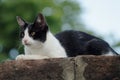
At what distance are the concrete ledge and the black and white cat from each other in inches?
25.7

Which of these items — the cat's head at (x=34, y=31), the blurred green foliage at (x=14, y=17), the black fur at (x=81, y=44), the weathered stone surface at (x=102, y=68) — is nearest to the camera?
the weathered stone surface at (x=102, y=68)

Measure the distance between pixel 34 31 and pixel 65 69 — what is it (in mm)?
954

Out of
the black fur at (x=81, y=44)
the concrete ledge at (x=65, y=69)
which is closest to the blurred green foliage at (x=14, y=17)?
the black fur at (x=81, y=44)

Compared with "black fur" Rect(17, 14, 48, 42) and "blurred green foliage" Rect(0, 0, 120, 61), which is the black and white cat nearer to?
"black fur" Rect(17, 14, 48, 42)

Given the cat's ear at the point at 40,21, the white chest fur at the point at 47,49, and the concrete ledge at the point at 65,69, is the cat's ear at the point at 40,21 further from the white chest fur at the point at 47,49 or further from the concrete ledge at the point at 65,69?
the concrete ledge at the point at 65,69

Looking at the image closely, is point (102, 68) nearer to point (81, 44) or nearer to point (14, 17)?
point (81, 44)

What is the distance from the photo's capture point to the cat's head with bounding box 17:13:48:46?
4.53 meters

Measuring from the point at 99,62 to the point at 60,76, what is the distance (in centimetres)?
32

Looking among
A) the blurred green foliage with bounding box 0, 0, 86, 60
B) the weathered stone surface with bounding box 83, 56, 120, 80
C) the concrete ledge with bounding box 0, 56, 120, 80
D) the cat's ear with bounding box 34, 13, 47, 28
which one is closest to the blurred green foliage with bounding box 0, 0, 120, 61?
the blurred green foliage with bounding box 0, 0, 86, 60

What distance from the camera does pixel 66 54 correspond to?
464 cm

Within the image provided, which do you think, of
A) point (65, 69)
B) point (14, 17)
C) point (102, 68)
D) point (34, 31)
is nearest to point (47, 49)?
point (34, 31)

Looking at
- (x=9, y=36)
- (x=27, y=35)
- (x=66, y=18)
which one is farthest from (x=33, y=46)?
(x=66, y=18)

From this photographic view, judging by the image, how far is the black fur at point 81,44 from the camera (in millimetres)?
4699

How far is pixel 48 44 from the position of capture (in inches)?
184
